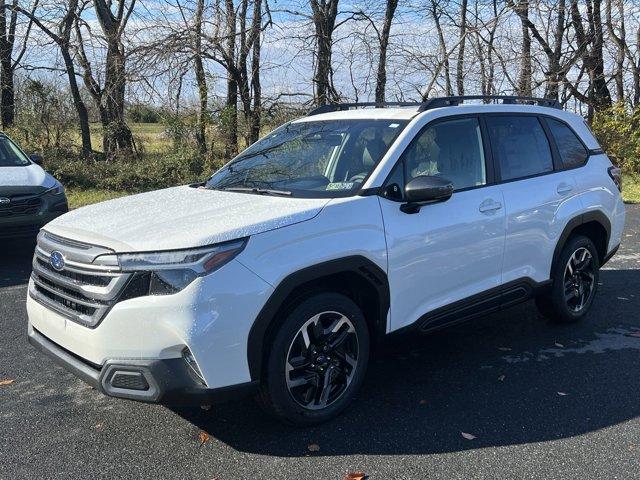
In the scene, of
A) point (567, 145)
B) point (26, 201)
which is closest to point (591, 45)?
point (567, 145)

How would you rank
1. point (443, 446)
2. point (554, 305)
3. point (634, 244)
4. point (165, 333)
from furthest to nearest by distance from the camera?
point (634, 244) < point (554, 305) < point (443, 446) < point (165, 333)

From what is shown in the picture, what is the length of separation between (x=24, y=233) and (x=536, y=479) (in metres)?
6.62

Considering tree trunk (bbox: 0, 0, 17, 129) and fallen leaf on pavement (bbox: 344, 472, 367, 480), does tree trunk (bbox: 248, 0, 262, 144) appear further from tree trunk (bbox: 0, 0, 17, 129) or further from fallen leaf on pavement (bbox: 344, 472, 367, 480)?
fallen leaf on pavement (bbox: 344, 472, 367, 480)

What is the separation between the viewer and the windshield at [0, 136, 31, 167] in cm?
854

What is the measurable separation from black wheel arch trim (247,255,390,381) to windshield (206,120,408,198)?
0.47m

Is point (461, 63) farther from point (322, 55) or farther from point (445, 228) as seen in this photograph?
point (445, 228)

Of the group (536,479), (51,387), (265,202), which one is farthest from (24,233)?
(536,479)

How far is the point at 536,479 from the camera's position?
3084 millimetres

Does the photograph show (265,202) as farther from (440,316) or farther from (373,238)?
(440,316)

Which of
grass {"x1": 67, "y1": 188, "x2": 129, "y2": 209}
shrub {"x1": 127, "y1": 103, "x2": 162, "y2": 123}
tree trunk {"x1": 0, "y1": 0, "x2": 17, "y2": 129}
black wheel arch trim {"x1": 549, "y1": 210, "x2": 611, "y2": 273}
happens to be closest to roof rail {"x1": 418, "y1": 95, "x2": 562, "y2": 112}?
black wheel arch trim {"x1": 549, "y1": 210, "x2": 611, "y2": 273}

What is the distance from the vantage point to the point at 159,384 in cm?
303

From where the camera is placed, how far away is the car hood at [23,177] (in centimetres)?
773

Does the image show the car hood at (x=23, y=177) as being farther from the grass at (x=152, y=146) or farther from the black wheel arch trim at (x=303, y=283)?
the black wheel arch trim at (x=303, y=283)

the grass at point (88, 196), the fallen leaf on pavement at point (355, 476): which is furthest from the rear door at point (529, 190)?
the grass at point (88, 196)
